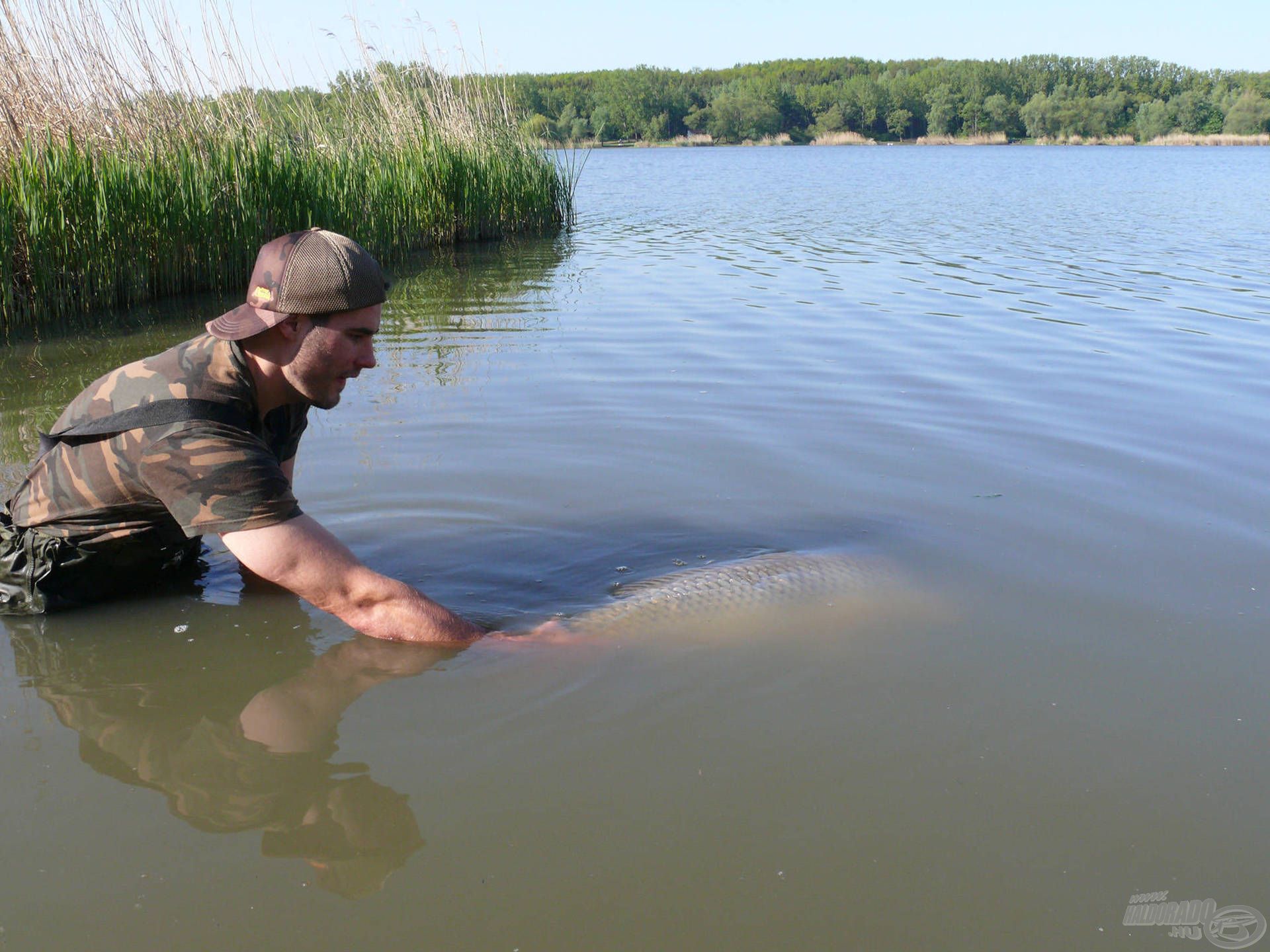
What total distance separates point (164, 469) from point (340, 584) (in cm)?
55

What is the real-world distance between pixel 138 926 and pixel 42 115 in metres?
8.35

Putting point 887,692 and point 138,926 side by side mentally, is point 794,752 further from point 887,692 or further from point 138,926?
point 138,926

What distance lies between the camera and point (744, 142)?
3472 inches

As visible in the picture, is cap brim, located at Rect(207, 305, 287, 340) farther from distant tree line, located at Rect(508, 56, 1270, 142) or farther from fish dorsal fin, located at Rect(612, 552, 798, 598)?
distant tree line, located at Rect(508, 56, 1270, 142)

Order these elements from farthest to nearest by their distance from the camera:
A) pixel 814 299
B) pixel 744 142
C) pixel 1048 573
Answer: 1. pixel 744 142
2. pixel 814 299
3. pixel 1048 573

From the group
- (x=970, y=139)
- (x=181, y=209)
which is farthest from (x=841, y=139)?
(x=181, y=209)

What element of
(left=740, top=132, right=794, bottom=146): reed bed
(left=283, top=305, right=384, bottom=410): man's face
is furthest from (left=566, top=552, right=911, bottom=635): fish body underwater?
(left=740, top=132, right=794, bottom=146): reed bed

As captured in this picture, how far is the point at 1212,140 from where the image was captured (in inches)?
2830

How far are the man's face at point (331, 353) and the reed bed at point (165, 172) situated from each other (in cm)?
600

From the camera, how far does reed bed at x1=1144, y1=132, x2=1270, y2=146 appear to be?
69562 mm

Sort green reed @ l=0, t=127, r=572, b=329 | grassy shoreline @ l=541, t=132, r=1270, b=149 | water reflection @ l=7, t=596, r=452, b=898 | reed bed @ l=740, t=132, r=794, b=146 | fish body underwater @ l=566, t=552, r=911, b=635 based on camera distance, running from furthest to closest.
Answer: reed bed @ l=740, t=132, r=794, b=146 < grassy shoreline @ l=541, t=132, r=1270, b=149 < green reed @ l=0, t=127, r=572, b=329 < fish body underwater @ l=566, t=552, r=911, b=635 < water reflection @ l=7, t=596, r=452, b=898

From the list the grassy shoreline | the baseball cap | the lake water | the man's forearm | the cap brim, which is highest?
the baseball cap

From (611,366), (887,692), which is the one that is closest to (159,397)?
(887,692)

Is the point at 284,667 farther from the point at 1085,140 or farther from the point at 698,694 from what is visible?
the point at 1085,140
